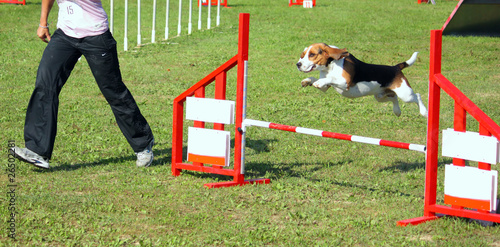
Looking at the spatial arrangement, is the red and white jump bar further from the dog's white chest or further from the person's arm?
the person's arm

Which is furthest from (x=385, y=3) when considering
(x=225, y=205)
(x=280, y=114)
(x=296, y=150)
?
(x=225, y=205)

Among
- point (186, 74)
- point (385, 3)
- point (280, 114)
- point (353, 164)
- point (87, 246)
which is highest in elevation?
point (385, 3)

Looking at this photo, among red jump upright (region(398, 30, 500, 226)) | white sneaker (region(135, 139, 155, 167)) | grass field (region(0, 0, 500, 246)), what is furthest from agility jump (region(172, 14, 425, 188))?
red jump upright (region(398, 30, 500, 226))

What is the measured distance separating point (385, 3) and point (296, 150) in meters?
22.5

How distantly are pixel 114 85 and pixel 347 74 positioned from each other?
7.21 ft

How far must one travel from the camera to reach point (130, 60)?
43.6 feet

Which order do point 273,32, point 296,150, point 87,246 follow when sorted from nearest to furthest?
point 87,246, point 296,150, point 273,32

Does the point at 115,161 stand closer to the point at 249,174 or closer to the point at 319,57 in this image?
the point at 249,174

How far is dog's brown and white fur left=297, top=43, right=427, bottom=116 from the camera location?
542cm

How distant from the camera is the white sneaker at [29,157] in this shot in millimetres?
5785

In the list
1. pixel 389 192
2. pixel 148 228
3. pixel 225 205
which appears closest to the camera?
pixel 148 228

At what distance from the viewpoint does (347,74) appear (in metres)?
5.47

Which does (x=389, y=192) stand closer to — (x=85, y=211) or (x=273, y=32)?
(x=85, y=211)

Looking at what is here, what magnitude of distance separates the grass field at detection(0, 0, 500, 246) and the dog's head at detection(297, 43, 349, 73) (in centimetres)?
107
